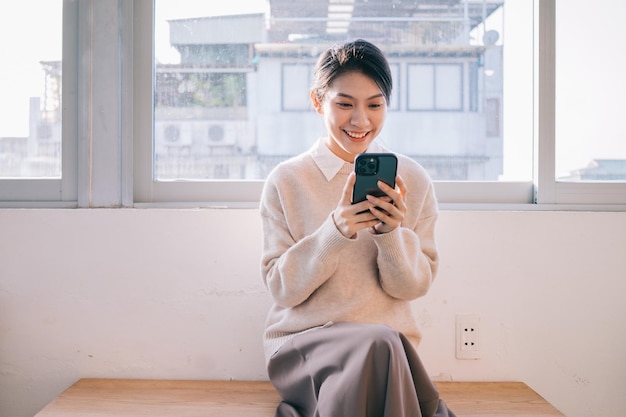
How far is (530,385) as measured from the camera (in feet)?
5.06

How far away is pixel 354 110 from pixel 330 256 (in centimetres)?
31

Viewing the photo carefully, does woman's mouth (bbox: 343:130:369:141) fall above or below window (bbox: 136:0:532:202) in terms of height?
below

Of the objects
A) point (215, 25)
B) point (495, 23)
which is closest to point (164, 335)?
point (215, 25)

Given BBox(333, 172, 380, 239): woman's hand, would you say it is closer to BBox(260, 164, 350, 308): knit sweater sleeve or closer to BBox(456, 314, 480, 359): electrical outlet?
BBox(260, 164, 350, 308): knit sweater sleeve

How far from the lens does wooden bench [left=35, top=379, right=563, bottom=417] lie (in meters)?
1.28

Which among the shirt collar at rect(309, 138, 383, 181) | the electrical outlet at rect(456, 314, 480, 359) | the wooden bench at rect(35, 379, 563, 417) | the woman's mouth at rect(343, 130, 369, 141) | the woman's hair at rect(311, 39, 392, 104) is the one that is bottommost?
the wooden bench at rect(35, 379, 563, 417)

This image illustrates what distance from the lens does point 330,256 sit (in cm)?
113

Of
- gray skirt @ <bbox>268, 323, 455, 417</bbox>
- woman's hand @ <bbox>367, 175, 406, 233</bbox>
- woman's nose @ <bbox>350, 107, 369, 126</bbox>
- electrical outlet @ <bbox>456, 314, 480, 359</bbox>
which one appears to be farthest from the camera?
electrical outlet @ <bbox>456, 314, 480, 359</bbox>

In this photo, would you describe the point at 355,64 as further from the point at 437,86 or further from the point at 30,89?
the point at 30,89

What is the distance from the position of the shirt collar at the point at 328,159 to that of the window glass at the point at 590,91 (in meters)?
0.65

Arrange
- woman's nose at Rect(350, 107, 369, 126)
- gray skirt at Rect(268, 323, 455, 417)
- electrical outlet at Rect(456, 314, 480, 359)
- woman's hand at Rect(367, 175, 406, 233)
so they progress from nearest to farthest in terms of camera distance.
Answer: gray skirt at Rect(268, 323, 455, 417), woman's hand at Rect(367, 175, 406, 233), woman's nose at Rect(350, 107, 369, 126), electrical outlet at Rect(456, 314, 480, 359)

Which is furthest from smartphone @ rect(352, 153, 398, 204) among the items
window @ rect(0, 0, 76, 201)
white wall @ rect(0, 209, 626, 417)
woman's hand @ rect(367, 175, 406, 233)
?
window @ rect(0, 0, 76, 201)

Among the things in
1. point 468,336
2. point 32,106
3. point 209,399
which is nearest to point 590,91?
point 468,336

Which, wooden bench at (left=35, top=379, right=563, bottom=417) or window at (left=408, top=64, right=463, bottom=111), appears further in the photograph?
window at (left=408, top=64, right=463, bottom=111)
